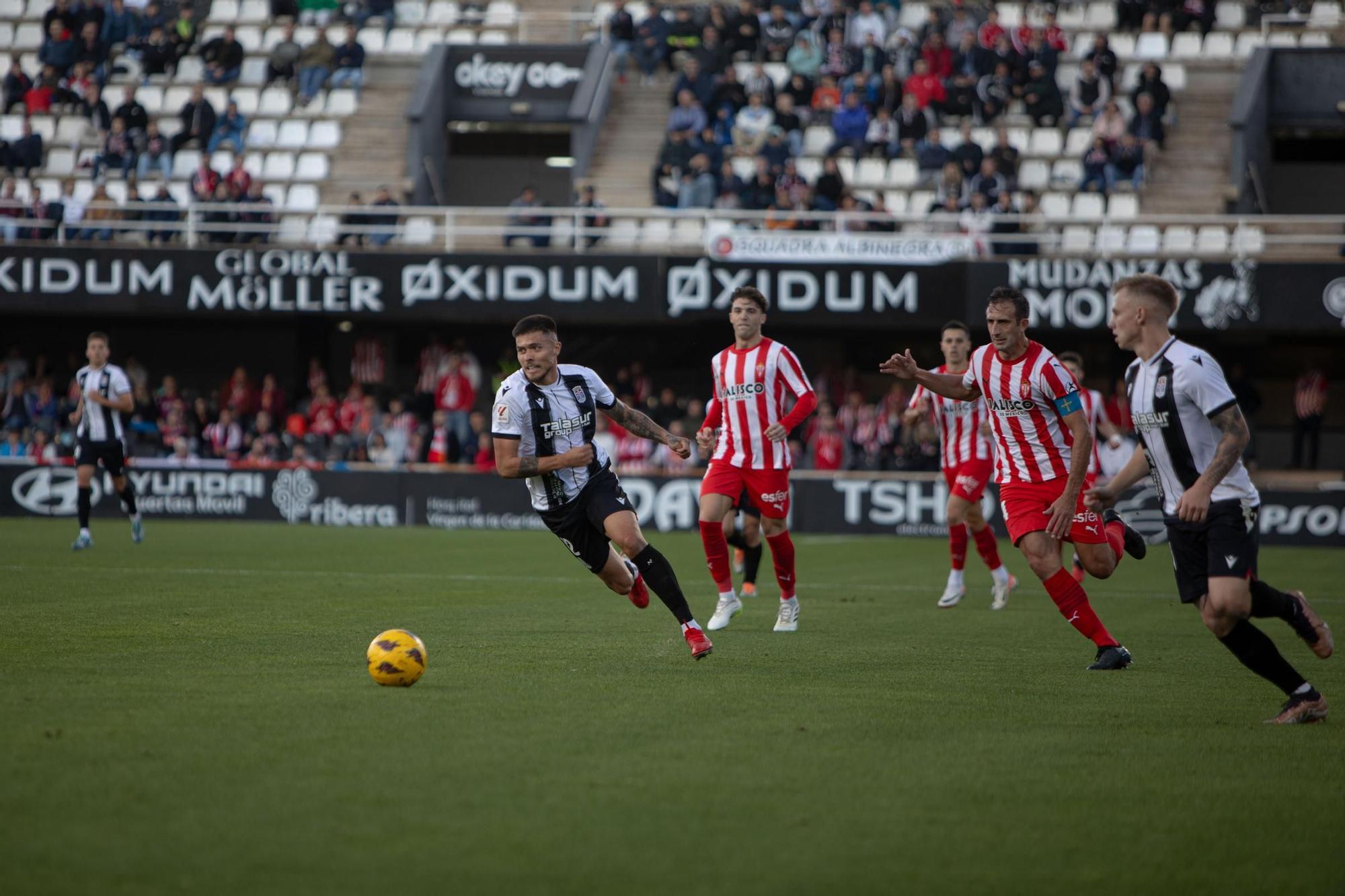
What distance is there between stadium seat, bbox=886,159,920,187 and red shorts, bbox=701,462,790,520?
16.7m

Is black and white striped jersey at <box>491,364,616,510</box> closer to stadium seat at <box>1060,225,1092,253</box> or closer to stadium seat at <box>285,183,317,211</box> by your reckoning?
stadium seat at <box>1060,225,1092,253</box>

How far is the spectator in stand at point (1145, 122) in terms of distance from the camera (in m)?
26.5

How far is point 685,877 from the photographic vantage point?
428 centimetres

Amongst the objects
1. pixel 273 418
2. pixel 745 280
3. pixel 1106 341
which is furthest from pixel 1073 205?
pixel 273 418

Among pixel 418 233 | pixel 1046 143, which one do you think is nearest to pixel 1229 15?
pixel 1046 143

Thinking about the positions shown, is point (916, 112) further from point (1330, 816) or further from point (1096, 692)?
point (1330, 816)

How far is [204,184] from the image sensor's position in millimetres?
27094

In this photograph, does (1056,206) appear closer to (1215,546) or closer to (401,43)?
(401,43)

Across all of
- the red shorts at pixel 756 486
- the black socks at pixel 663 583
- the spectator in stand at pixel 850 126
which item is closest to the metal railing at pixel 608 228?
the spectator in stand at pixel 850 126

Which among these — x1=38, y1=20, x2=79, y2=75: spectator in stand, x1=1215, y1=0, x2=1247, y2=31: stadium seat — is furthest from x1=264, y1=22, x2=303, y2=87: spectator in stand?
x1=1215, y1=0, x2=1247, y2=31: stadium seat

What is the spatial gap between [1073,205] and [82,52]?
753 inches

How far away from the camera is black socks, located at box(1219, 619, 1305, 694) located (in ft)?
22.7

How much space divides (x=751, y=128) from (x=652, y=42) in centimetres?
379

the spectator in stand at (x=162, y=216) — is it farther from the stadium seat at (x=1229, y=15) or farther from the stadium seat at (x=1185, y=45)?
the stadium seat at (x=1229, y=15)
